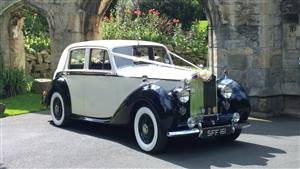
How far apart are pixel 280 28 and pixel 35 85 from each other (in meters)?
6.96

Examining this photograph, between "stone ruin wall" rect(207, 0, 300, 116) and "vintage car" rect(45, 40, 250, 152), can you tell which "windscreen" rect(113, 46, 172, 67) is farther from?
"stone ruin wall" rect(207, 0, 300, 116)

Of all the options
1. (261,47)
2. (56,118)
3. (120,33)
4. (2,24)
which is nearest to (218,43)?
(261,47)

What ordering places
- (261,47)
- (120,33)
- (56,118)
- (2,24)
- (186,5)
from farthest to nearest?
1. (186,5)
2. (120,33)
3. (2,24)
4. (261,47)
5. (56,118)

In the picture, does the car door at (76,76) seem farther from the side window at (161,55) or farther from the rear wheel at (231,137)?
the rear wheel at (231,137)

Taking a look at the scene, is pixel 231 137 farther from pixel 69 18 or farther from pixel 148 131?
pixel 69 18

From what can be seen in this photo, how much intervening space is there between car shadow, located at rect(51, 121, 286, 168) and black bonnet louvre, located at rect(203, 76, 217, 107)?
2.32ft

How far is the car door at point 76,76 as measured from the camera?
30.6ft

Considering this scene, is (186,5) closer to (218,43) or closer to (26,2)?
(26,2)

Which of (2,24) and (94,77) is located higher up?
(2,24)

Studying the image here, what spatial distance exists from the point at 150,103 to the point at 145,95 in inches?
7.2

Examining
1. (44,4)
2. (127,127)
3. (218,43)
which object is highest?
(44,4)

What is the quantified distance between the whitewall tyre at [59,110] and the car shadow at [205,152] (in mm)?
712

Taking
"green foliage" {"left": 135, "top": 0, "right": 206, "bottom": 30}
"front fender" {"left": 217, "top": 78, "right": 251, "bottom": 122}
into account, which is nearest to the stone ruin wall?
"front fender" {"left": 217, "top": 78, "right": 251, "bottom": 122}

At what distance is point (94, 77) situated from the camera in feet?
29.4
